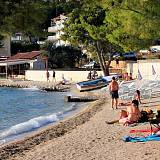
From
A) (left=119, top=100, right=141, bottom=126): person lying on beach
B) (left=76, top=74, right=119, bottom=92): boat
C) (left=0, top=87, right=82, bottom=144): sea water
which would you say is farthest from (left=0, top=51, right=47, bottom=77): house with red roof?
(left=119, top=100, right=141, bottom=126): person lying on beach

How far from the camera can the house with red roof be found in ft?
252

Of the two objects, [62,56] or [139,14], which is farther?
[62,56]

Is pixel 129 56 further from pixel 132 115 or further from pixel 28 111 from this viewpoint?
pixel 132 115

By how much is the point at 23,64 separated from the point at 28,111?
42.2m

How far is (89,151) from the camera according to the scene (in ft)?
47.6

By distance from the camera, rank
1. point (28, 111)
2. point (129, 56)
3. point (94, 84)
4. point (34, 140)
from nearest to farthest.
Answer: point (34, 140), point (28, 111), point (94, 84), point (129, 56)

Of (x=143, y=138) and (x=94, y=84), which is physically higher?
(x=94, y=84)

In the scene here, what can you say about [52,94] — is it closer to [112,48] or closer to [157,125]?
[112,48]

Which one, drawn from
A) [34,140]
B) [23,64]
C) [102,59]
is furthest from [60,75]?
[34,140]

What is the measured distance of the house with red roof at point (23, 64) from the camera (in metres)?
76.9

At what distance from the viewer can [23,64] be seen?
7931 centimetres

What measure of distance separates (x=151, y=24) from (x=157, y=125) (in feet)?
12.8

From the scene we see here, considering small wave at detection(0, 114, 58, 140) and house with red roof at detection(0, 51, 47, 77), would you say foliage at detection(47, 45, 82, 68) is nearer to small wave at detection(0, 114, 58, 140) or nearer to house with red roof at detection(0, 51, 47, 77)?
house with red roof at detection(0, 51, 47, 77)

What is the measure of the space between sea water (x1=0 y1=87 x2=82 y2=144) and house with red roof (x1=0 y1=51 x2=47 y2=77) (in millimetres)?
10764
